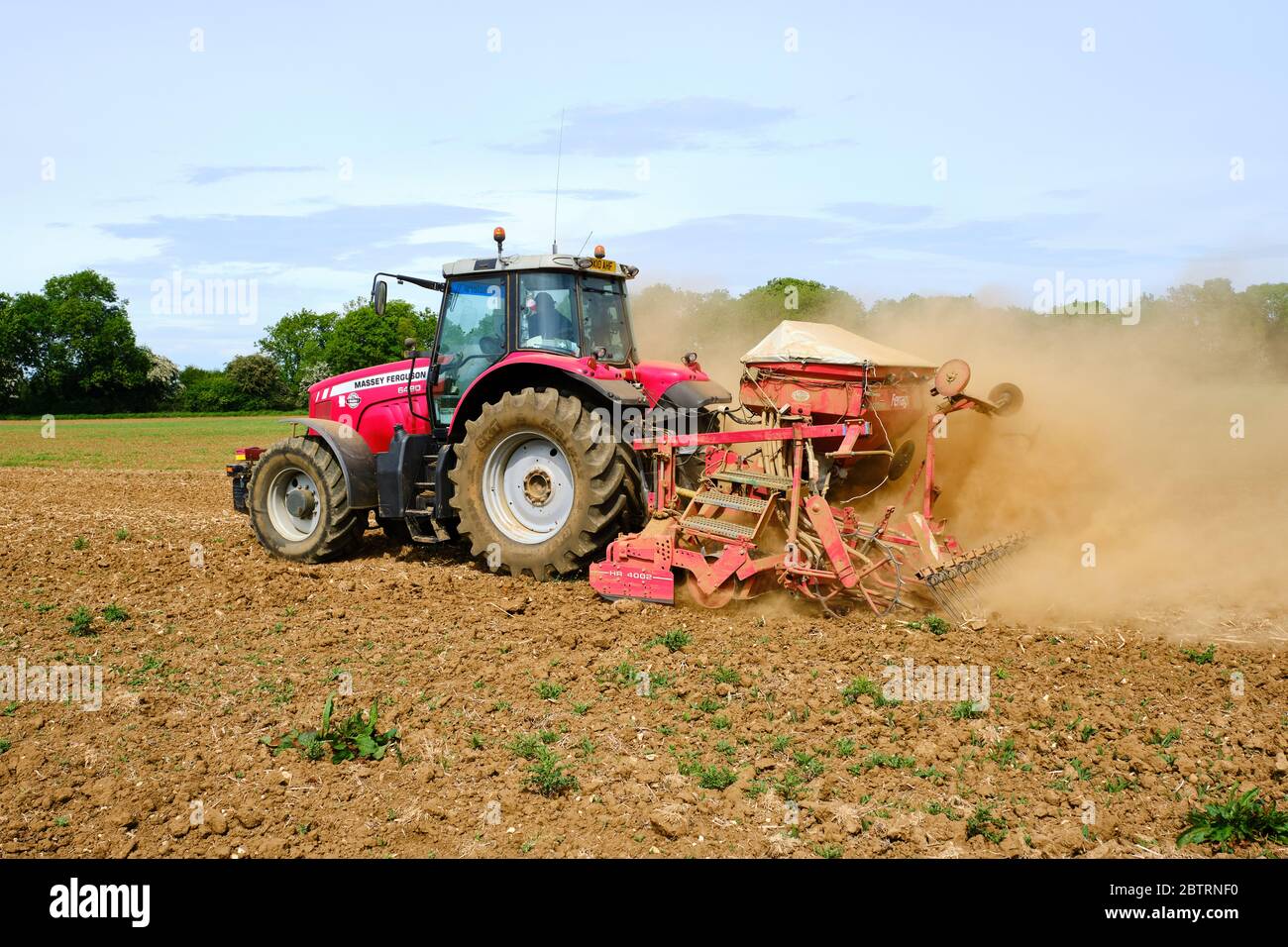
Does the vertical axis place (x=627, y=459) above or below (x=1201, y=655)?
above

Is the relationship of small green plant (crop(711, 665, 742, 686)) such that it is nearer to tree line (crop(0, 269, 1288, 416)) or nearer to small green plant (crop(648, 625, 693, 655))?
small green plant (crop(648, 625, 693, 655))

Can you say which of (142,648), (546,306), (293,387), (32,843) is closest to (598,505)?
(546,306)

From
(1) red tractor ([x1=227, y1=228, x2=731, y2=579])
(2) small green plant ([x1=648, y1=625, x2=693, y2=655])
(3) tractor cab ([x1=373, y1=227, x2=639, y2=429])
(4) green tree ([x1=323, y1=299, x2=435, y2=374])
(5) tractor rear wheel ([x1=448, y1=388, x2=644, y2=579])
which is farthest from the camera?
(4) green tree ([x1=323, y1=299, x2=435, y2=374])

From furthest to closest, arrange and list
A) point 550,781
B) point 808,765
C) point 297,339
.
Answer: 1. point 297,339
2. point 808,765
3. point 550,781

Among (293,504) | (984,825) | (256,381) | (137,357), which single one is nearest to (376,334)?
(256,381)

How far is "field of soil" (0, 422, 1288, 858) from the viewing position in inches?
155

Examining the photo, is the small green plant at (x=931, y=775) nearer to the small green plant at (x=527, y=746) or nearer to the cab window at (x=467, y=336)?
the small green plant at (x=527, y=746)

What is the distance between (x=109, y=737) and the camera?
4.93 meters

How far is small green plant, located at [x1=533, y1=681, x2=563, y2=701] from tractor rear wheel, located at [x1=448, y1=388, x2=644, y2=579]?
2064 millimetres

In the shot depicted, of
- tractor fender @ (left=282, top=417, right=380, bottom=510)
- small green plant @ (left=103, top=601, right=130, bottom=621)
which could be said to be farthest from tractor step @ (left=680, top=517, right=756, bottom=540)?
small green plant @ (left=103, top=601, right=130, bottom=621)

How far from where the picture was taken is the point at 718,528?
6.87 meters

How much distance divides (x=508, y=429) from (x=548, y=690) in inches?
115

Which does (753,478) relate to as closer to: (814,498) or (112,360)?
(814,498)

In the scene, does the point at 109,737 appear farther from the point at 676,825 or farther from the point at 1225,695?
the point at 1225,695
